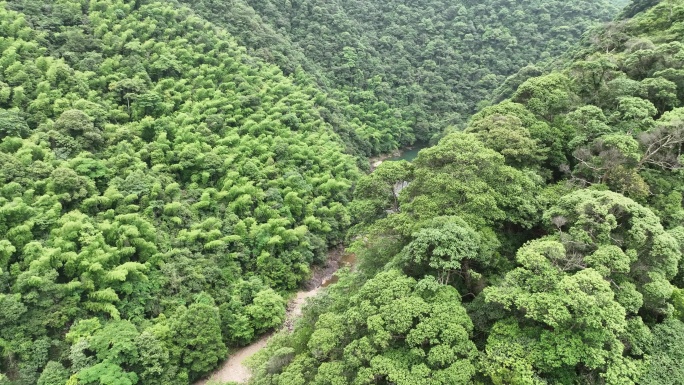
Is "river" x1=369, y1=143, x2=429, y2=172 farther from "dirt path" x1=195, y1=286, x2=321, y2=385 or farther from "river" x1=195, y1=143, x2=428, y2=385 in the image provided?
"dirt path" x1=195, y1=286, x2=321, y2=385

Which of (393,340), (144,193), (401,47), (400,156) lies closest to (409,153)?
(400,156)

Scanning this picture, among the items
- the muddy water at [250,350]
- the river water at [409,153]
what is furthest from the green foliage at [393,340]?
the river water at [409,153]

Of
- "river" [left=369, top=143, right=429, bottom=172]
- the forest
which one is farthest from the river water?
the forest

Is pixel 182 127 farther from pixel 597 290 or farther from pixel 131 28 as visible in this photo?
pixel 597 290

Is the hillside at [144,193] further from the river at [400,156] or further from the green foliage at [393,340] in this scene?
the green foliage at [393,340]

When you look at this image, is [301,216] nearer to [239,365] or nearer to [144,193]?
[144,193]

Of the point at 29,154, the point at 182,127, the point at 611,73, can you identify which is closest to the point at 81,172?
the point at 29,154

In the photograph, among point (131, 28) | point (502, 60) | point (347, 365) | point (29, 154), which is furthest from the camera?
point (502, 60)
